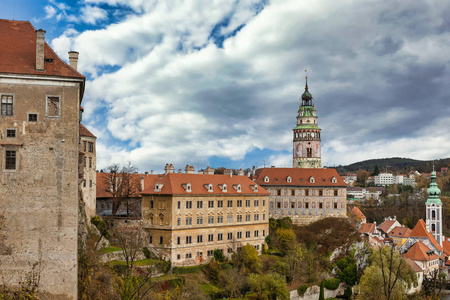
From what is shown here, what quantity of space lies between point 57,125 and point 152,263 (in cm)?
2408

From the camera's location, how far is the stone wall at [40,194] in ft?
78.5

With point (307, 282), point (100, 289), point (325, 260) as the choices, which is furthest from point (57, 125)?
point (325, 260)

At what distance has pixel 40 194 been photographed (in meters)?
24.4

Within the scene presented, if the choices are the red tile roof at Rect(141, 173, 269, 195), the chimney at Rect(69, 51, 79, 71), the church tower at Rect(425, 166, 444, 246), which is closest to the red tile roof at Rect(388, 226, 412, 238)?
the church tower at Rect(425, 166, 444, 246)

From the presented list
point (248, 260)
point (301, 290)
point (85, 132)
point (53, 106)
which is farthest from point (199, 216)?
point (53, 106)

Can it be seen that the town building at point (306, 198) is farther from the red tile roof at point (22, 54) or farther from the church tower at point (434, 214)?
the red tile roof at point (22, 54)

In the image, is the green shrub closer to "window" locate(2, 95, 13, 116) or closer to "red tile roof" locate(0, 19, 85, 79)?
"red tile roof" locate(0, 19, 85, 79)

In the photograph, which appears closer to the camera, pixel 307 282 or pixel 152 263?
pixel 152 263

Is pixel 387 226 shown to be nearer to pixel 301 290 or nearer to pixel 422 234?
pixel 422 234

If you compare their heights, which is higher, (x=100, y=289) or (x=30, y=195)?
(x=30, y=195)

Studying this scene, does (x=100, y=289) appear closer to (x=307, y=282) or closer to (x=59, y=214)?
(x=59, y=214)

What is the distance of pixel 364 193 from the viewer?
190 m

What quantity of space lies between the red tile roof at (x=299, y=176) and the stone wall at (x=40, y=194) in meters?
49.5

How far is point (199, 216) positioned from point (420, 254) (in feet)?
165
